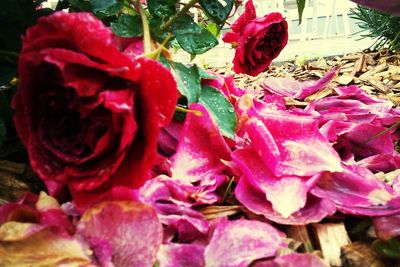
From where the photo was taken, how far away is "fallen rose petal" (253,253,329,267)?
315 mm

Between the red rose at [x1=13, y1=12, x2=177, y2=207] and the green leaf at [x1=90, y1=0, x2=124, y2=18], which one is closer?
the red rose at [x1=13, y1=12, x2=177, y2=207]

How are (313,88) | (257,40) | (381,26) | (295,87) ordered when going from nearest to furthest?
(257,40) < (313,88) < (295,87) < (381,26)

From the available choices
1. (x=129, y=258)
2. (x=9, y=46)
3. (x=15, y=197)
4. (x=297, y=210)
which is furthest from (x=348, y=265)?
(x=9, y=46)

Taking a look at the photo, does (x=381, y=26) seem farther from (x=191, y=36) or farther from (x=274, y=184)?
(x=274, y=184)

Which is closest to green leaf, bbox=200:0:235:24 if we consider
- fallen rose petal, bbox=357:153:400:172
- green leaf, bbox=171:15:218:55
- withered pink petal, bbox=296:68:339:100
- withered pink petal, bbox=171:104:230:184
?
green leaf, bbox=171:15:218:55

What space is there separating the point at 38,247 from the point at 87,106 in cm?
12

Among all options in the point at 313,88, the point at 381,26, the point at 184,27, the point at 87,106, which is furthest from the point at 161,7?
the point at 381,26

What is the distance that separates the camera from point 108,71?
28 centimetres

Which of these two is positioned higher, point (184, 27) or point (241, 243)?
point (184, 27)

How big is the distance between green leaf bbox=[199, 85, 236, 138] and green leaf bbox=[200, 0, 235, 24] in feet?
0.27

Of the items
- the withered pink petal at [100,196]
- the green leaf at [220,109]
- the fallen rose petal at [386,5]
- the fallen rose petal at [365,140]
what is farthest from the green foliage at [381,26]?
the withered pink petal at [100,196]

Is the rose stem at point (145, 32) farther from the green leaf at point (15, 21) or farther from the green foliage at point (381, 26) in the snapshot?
the green foliage at point (381, 26)

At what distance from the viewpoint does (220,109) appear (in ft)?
1.67

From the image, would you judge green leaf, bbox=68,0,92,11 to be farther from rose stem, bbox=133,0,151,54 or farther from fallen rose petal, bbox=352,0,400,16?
Result: fallen rose petal, bbox=352,0,400,16
